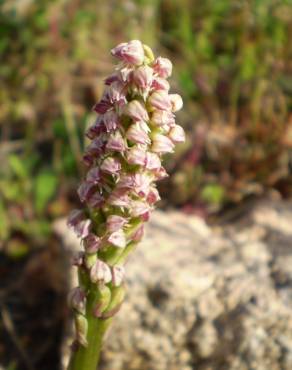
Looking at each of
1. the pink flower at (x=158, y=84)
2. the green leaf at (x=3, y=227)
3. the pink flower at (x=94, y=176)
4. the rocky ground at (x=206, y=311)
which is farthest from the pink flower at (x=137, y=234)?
the green leaf at (x=3, y=227)

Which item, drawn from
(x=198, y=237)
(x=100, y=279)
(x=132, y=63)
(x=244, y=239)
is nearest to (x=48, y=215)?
(x=198, y=237)

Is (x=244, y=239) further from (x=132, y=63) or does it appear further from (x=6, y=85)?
(x=6, y=85)

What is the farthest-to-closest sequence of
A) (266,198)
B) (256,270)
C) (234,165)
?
(234,165)
(266,198)
(256,270)

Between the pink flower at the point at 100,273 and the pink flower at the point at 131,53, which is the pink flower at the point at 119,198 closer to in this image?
the pink flower at the point at 100,273

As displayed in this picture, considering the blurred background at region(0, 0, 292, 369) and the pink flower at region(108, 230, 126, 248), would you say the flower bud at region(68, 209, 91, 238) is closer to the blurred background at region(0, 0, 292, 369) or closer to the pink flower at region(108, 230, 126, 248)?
Answer: the pink flower at region(108, 230, 126, 248)

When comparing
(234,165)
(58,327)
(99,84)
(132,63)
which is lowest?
(58,327)

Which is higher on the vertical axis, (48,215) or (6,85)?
(6,85)

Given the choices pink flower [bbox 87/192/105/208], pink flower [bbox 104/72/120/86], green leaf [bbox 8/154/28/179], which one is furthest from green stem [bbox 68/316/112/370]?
green leaf [bbox 8/154/28/179]
